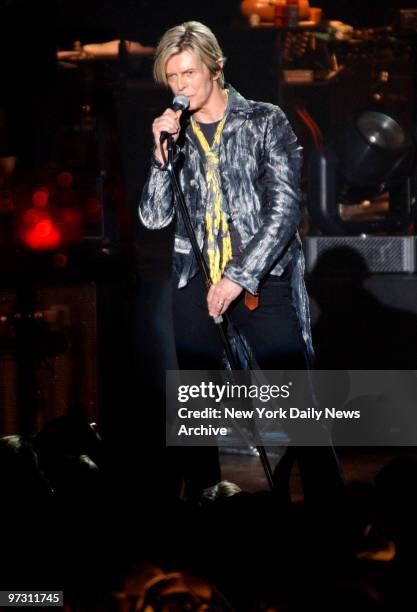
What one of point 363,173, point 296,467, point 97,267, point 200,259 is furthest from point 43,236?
point 200,259

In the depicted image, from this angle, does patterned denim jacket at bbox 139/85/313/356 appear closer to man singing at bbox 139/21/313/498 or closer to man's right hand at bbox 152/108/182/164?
man singing at bbox 139/21/313/498

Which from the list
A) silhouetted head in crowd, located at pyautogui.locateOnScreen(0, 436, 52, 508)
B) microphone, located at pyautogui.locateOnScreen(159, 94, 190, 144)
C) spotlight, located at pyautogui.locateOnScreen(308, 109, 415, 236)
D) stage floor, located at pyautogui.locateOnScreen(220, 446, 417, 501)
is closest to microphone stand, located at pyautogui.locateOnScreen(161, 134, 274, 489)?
microphone, located at pyautogui.locateOnScreen(159, 94, 190, 144)

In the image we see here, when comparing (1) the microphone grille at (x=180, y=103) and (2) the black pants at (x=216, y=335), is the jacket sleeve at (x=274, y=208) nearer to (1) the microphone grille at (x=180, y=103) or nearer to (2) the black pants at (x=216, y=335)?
(2) the black pants at (x=216, y=335)

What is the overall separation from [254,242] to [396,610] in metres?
0.93

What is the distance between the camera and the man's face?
2.18 m

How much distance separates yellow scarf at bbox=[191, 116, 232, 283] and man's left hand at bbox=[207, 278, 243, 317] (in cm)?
6

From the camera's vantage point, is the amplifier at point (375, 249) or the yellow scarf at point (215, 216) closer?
the yellow scarf at point (215, 216)

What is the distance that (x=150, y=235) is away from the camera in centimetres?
509

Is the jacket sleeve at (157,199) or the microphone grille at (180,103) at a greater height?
the microphone grille at (180,103)

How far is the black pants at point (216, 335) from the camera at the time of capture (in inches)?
90.8

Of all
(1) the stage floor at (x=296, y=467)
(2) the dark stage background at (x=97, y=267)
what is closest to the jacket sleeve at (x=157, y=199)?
(2) the dark stage background at (x=97, y=267)

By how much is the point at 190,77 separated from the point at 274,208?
1.13 ft

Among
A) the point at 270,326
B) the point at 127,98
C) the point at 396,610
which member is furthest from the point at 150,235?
the point at 396,610

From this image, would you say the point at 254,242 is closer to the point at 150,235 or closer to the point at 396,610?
the point at 396,610
